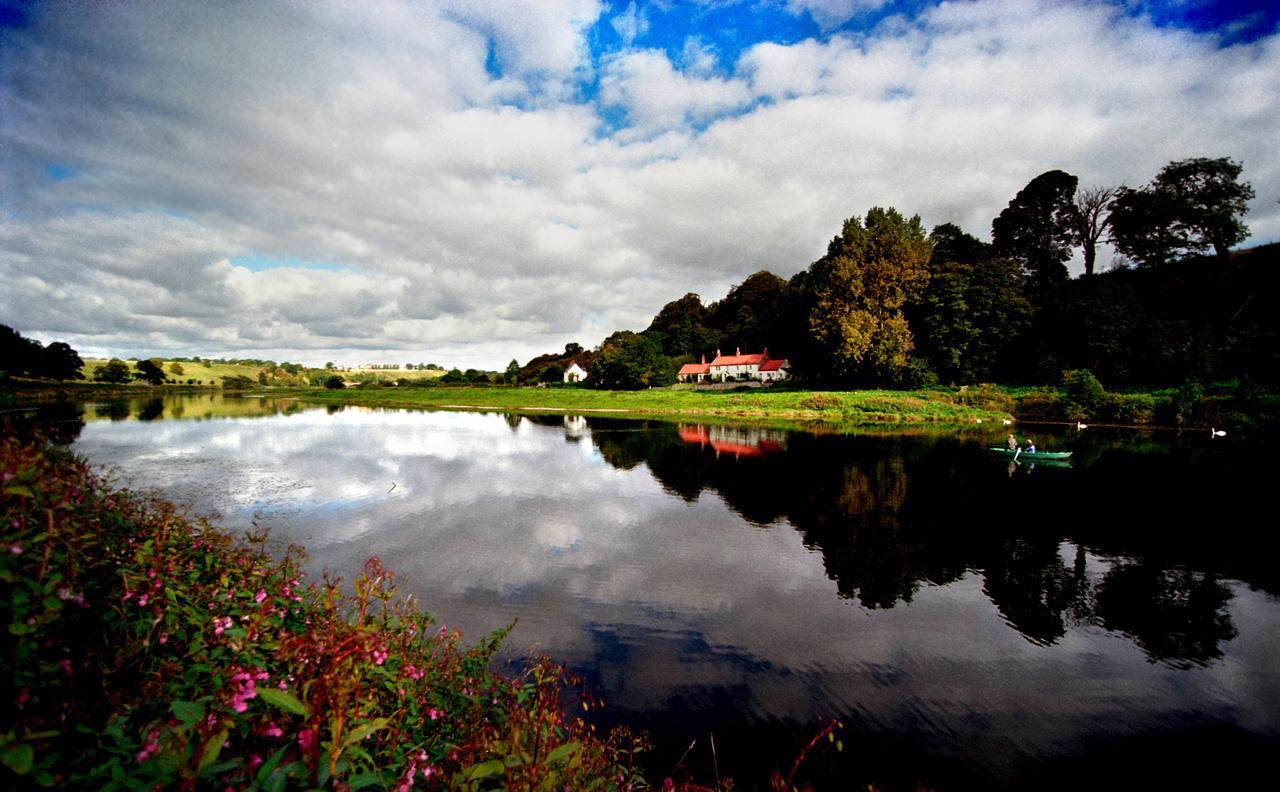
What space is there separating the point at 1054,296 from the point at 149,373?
188101mm

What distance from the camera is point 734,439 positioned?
41719mm

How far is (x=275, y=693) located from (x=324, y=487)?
22.0 meters

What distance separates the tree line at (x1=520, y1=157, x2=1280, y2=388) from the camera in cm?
5522

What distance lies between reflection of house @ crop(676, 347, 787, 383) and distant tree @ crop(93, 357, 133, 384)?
428ft

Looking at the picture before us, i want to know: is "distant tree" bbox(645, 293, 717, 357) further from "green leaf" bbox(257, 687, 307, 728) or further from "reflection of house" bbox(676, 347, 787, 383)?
"green leaf" bbox(257, 687, 307, 728)

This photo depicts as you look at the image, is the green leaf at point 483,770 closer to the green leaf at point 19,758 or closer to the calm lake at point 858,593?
the green leaf at point 19,758

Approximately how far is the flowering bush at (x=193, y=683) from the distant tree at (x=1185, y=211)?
83.6 m

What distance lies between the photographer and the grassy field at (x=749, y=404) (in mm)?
58188

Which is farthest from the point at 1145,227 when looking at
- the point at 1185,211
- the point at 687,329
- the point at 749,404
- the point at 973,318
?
the point at 687,329

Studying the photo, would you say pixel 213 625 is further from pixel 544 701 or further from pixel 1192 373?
pixel 1192 373

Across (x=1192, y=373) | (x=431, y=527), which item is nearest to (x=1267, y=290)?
(x=1192, y=373)

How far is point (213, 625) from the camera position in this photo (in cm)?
435

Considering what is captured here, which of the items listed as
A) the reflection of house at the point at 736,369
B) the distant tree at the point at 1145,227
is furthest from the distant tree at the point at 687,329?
the distant tree at the point at 1145,227

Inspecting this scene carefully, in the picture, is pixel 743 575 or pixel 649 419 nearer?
pixel 743 575
